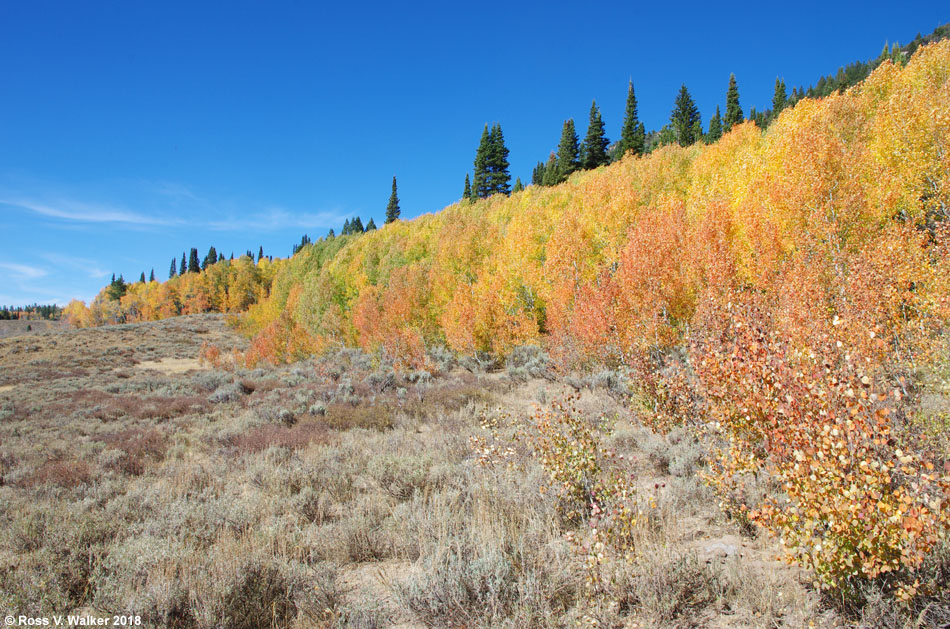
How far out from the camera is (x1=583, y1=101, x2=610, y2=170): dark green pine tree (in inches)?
2200

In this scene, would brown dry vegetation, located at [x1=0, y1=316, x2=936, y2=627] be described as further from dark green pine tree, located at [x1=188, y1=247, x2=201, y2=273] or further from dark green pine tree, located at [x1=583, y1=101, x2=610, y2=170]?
dark green pine tree, located at [x1=188, y1=247, x2=201, y2=273]

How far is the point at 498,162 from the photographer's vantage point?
195ft

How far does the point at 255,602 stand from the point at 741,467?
5558 millimetres

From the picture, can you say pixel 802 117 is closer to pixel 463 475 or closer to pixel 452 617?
pixel 463 475

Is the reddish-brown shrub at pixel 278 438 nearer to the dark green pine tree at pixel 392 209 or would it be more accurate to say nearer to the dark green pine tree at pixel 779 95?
the dark green pine tree at pixel 392 209

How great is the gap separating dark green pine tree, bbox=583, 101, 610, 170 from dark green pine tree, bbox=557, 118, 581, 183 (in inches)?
57.7

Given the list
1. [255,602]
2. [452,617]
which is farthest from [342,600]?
[452,617]

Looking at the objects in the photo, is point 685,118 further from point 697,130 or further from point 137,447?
point 137,447

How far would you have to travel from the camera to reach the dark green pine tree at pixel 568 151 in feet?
185

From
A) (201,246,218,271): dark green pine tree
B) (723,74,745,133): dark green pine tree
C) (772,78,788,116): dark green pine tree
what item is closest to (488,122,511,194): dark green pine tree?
(723,74,745,133): dark green pine tree

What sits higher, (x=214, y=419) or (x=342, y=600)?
(x=214, y=419)

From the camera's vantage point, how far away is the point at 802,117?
835 inches

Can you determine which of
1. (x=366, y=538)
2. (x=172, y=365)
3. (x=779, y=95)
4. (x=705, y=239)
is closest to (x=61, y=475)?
(x=366, y=538)

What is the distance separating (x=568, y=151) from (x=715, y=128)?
21.8 meters
